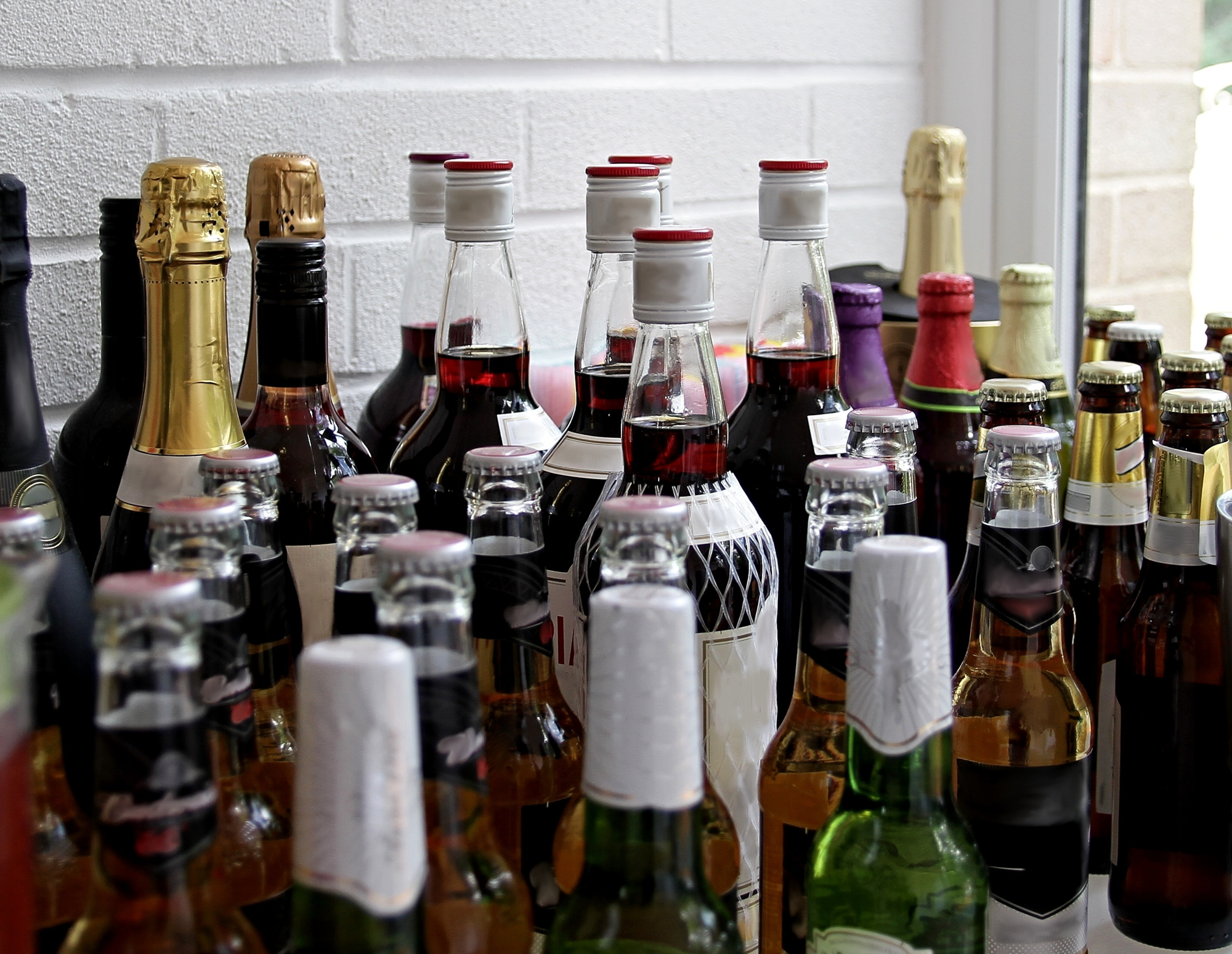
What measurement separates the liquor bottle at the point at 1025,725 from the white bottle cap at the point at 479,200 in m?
0.29

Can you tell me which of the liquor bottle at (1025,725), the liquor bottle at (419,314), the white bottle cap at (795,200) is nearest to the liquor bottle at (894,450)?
the liquor bottle at (1025,725)

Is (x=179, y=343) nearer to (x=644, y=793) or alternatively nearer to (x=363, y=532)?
(x=363, y=532)

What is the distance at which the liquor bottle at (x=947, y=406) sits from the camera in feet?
2.84

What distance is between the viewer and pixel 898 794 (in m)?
0.51

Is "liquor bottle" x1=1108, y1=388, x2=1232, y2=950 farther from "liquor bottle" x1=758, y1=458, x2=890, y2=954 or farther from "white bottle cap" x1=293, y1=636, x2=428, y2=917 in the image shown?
"white bottle cap" x1=293, y1=636, x2=428, y2=917

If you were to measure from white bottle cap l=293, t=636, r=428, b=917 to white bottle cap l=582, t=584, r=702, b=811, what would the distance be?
0.06 meters

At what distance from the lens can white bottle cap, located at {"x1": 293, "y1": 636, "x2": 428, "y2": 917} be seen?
395mm

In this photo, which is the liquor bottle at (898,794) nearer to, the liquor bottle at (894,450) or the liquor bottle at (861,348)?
the liquor bottle at (894,450)

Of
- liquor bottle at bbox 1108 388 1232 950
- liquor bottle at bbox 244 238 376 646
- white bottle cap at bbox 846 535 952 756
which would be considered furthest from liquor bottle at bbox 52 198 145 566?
liquor bottle at bbox 1108 388 1232 950

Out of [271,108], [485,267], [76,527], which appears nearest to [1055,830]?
[485,267]

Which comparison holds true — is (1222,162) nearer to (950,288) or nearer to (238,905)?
(950,288)

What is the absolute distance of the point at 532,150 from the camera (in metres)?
1.22

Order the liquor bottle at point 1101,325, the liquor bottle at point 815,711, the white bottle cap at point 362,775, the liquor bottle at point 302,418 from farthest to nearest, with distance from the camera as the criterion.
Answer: the liquor bottle at point 1101,325, the liquor bottle at point 302,418, the liquor bottle at point 815,711, the white bottle cap at point 362,775

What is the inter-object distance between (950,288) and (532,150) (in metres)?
0.49
